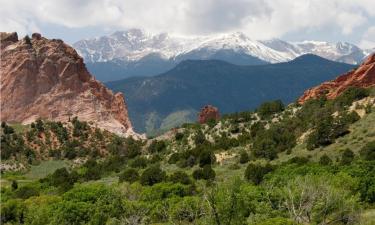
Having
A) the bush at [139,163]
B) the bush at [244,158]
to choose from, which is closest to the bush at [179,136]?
the bush at [139,163]

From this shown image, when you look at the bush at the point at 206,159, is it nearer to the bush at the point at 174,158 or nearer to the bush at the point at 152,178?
the bush at the point at 174,158

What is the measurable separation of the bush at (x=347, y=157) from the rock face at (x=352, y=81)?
1617 inches

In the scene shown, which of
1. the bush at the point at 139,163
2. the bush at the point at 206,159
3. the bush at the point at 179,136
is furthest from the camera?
the bush at the point at 179,136

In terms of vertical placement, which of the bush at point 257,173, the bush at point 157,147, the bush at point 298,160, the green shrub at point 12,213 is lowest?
the green shrub at point 12,213

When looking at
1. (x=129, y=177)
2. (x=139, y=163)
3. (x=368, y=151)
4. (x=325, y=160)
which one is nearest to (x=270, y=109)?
(x=139, y=163)

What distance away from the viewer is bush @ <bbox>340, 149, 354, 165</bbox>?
8225 centimetres

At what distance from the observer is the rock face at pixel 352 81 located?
12775cm

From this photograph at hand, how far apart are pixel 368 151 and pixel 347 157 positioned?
3.19m

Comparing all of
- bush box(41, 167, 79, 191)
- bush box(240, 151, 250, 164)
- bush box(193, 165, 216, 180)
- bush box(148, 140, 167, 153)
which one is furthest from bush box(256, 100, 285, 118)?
bush box(41, 167, 79, 191)

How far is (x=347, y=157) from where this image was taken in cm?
8562

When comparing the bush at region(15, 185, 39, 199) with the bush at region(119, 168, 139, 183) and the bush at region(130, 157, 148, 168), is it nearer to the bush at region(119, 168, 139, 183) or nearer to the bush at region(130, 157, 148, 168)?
the bush at region(119, 168, 139, 183)

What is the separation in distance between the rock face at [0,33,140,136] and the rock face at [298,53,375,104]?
6029 centimetres

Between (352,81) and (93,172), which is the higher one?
(352,81)

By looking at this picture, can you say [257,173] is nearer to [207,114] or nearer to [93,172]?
[93,172]
